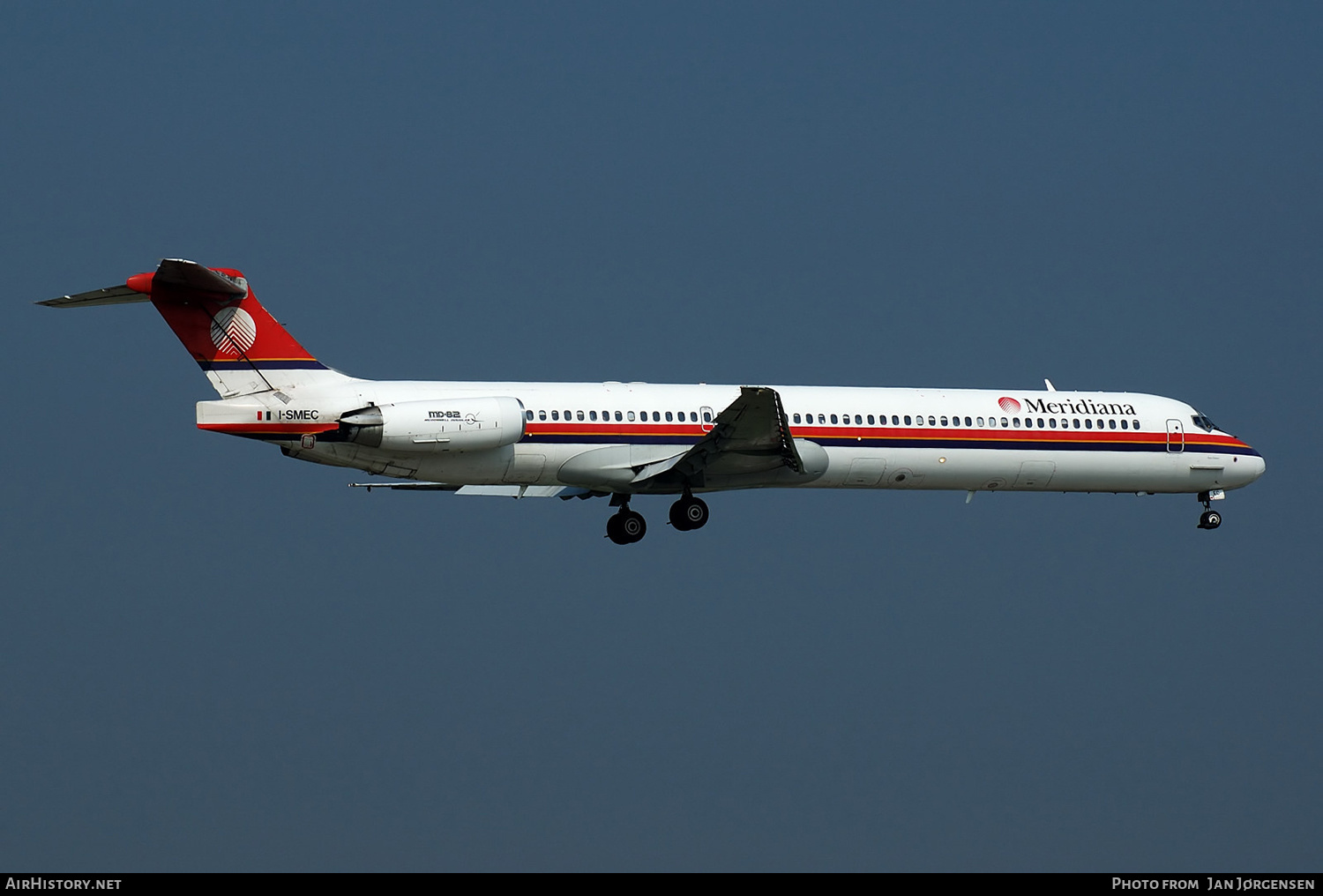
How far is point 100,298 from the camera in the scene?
85.9ft

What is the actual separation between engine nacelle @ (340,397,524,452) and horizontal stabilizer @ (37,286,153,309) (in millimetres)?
3818

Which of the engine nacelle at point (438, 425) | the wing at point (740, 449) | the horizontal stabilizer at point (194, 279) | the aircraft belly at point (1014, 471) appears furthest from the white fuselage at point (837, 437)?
the horizontal stabilizer at point (194, 279)

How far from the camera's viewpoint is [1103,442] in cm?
3309

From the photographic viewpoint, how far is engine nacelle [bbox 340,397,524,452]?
88.1 ft

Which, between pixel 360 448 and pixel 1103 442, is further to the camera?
pixel 1103 442

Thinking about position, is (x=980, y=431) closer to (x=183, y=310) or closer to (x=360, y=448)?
(x=360, y=448)

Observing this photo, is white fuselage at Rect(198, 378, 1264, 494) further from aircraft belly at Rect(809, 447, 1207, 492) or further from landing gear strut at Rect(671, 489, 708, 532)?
landing gear strut at Rect(671, 489, 708, 532)

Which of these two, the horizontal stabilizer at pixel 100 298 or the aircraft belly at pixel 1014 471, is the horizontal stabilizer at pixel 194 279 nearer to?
the horizontal stabilizer at pixel 100 298

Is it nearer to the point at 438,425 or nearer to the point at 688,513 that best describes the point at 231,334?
the point at 438,425

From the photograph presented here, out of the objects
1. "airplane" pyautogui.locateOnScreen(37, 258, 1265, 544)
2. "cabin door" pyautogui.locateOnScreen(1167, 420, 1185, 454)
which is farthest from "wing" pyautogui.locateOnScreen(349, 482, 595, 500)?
"cabin door" pyautogui.locateOnScreen(1167, 420, 1185, 454)

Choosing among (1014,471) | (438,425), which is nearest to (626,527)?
(438,425)
